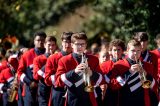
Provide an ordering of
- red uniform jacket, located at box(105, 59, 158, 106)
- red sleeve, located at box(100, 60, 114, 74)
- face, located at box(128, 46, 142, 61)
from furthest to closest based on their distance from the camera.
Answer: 1. red sleeve, located at box(100, 60, 114, 74)
2. red uniform jacket, located at box(105, 59, 158, 106)
3. face, located at box(128, 46, 142, 61)

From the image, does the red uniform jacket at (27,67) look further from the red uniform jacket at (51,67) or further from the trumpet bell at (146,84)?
the trumpet bell at (146,84)

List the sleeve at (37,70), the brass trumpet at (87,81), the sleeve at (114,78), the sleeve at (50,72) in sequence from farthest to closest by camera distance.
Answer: the sleeve at (37,70) → the sleeve at (50,72) → the sleeve at (114,78) → the brass trumpet at (87,81)

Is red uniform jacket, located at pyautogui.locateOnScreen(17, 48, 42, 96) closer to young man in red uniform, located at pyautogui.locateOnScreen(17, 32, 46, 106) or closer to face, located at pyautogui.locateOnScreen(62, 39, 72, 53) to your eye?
young man in red uniform, located at pyautogui.locateOnScreen(17, 32, 46, 106)

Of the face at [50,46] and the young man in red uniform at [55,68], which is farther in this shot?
the face at [50,46]

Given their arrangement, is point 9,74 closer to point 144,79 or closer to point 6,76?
point 6,76

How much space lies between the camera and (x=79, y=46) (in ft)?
34.7

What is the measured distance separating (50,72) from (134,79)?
1480 millimetres

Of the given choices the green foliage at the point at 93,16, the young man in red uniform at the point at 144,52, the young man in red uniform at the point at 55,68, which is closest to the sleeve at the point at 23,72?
the young man in red uniform at the point at 55,68

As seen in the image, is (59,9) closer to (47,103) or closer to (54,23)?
(54,23)

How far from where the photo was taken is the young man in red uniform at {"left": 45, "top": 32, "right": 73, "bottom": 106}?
448 inches

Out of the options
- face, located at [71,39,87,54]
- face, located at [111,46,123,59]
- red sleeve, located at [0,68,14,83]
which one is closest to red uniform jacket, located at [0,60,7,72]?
red sleeve, located at [0,68,14,83]

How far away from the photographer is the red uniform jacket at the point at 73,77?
34.4 feet

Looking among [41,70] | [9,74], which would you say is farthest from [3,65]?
[41,70]

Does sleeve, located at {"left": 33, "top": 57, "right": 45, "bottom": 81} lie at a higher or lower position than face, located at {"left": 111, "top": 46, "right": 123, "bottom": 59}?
lower
